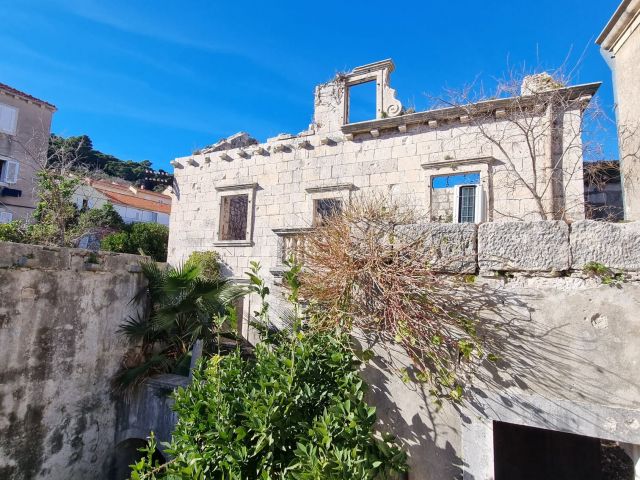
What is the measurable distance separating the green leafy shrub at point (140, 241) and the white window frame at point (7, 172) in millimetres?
5995

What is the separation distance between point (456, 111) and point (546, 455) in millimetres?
7209

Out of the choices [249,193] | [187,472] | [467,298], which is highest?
[249,193]

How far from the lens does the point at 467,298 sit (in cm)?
250

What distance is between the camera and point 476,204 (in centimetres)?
866

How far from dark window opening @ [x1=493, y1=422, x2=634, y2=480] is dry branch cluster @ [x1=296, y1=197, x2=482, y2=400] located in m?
2.21

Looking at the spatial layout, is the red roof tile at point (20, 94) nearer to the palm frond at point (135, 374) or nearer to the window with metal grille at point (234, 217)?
the window with metal grille at point (234, 217)

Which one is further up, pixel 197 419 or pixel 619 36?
pixel 619 36

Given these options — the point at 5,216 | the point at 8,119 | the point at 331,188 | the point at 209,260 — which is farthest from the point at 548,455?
the point at 8,119

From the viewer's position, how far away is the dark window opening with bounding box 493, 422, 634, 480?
13.9ft

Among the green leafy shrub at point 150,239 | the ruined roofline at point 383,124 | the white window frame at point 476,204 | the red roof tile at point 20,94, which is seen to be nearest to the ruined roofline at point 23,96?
the red roof tile at point 20,94

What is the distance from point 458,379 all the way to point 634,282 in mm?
1153

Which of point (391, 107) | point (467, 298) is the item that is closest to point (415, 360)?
point (467, 298)

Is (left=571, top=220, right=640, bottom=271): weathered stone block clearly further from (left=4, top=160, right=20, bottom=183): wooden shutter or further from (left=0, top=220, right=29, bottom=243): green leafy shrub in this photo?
(left=4, top=160, right=20, bottom=183): wooden shutter

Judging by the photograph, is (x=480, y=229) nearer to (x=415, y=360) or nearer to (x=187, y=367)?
(x=415, y=360)
